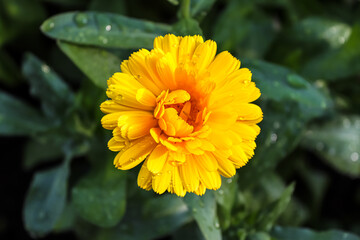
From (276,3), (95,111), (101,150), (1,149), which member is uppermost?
(276,3)

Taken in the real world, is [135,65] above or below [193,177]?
above

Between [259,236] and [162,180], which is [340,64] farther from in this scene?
[162,180]

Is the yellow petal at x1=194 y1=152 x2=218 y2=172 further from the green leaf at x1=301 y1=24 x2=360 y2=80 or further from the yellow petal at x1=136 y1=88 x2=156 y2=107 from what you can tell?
the green leaf at x1=301 y1=24 x2=360 y2=80

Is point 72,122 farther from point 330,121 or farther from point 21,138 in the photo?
point 330,121

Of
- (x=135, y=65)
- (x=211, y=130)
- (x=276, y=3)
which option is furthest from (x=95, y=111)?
(x=276, y=3)

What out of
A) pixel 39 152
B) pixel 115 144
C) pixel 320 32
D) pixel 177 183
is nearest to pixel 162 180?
pixel 177 183

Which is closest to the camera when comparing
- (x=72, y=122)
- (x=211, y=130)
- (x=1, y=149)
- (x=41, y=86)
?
(x=211, y=130)

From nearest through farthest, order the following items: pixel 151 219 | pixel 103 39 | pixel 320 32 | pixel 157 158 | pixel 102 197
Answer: pixel 157 158 < pixel 103 39 < pixel 102 197 < pixel 151 219 < pixel 320 32
